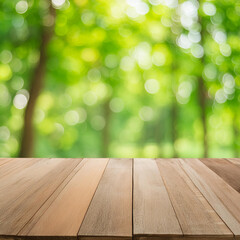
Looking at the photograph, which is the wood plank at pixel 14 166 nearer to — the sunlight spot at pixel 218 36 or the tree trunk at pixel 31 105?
the tree trunk at pixel 31 105

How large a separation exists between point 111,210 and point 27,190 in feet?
1.55

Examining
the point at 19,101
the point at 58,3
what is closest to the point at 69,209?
the point at 58,3

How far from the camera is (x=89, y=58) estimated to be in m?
5.87

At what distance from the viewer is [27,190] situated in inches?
56.2

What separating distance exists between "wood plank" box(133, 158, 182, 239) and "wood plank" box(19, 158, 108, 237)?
19cm

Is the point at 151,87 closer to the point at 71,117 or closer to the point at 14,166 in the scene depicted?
the point at 71,117

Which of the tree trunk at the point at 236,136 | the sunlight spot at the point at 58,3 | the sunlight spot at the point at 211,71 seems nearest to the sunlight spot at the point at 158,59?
the sunlight spot at the point at 211,71

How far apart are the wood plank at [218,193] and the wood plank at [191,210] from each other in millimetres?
25

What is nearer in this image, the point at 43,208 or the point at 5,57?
the point at 43,208

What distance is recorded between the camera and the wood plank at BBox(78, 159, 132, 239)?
0.95 m

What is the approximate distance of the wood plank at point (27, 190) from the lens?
1.05 m

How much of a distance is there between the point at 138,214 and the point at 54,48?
443cm

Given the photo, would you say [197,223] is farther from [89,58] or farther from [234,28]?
[234,28]

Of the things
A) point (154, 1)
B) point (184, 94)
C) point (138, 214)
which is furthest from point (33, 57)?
point (138, 214)
